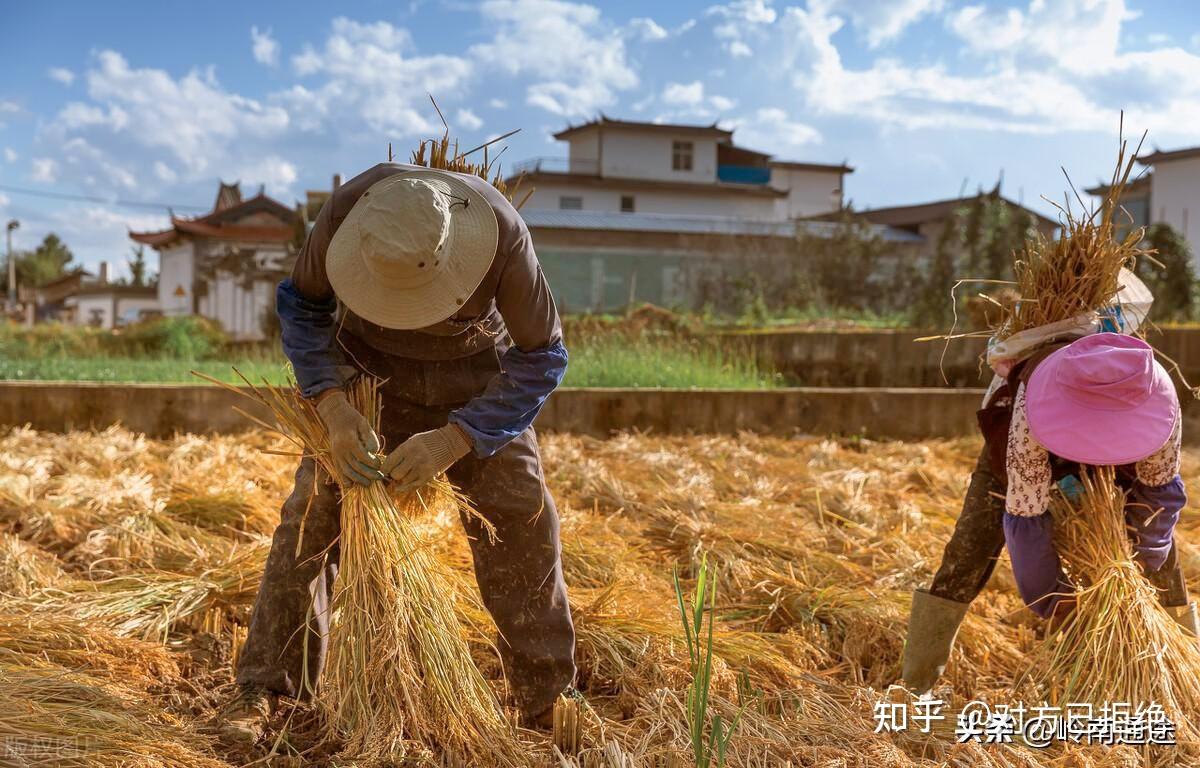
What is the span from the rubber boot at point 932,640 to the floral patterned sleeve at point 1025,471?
331mm

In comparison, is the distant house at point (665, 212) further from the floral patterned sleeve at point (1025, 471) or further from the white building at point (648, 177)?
the floral patterned sleeve at point (1025, 471)

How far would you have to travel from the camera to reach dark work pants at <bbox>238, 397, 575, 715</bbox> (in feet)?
7.54

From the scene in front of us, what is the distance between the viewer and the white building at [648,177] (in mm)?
32688

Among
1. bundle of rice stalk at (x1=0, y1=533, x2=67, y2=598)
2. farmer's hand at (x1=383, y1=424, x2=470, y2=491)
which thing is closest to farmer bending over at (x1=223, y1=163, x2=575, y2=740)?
farmer's hand at (x1=383, y1=424, x2=470, y2=491)

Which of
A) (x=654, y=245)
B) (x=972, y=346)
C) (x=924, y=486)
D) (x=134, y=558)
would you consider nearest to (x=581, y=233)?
(x=654, y=245)

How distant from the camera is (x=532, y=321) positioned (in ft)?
7.41

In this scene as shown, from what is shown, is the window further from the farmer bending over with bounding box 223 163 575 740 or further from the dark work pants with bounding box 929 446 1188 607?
the farmer bending over with bounding box 223 163 575 740

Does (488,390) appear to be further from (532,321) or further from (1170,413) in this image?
(1170,413)

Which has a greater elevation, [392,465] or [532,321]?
[532,321]

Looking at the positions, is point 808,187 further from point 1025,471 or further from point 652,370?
point 1025,471

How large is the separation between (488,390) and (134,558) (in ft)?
5.58

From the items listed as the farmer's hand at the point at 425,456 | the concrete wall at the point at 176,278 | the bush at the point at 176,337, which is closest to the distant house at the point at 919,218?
the bush at the point at 176,337

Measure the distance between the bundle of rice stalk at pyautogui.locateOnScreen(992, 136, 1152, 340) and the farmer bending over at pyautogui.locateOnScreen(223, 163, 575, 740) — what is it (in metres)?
1.25

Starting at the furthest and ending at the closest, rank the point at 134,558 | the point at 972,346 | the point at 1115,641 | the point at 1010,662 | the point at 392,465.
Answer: the point at 972,346
the point at 134,558
the point at 1010,662
the point at 1115,641
the point at 392,465
